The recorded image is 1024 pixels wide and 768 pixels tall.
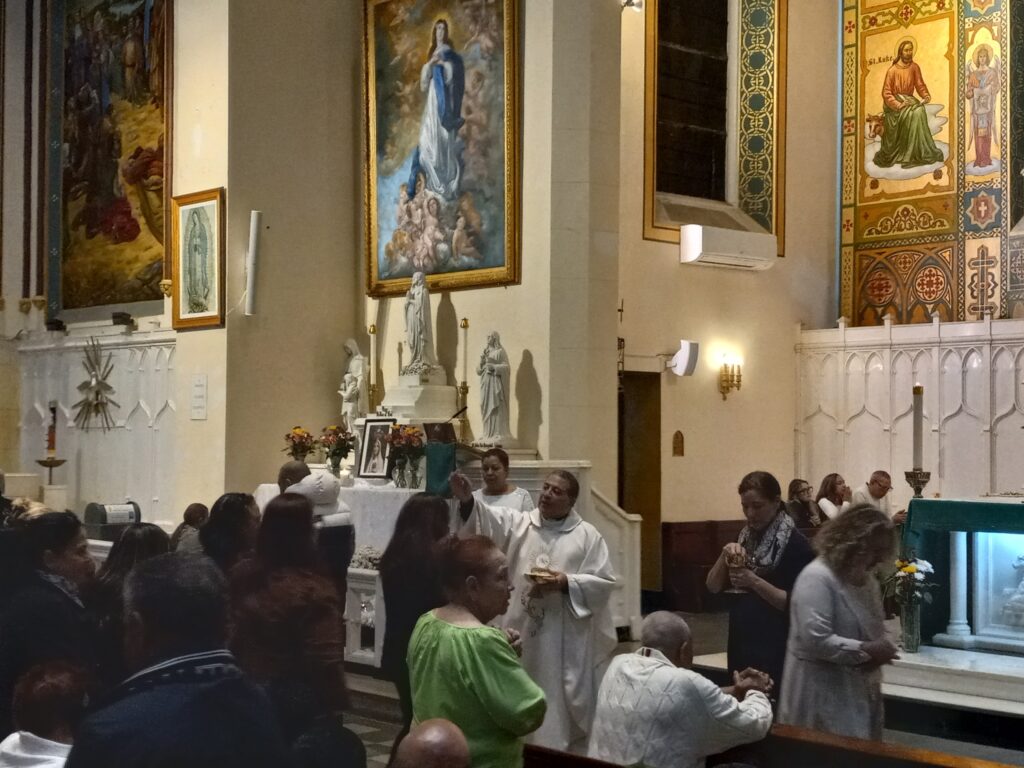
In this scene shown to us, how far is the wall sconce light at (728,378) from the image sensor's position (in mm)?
14609

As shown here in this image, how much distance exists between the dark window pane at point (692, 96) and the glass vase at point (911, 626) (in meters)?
6.93

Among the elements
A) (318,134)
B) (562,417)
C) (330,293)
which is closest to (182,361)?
(330,293)

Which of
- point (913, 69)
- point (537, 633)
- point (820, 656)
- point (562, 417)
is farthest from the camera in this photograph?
point (913, 69)

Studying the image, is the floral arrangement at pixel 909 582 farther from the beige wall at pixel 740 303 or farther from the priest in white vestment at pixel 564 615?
the beige wall at pixel 740 303

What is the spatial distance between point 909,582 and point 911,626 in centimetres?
44

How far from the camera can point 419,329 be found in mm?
12102

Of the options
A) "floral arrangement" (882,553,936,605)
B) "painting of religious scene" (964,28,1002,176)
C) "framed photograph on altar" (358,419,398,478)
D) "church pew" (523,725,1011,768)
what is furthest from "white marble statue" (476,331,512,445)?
"church pew" (523,725,1011,768)

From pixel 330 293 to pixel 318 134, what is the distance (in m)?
1.56

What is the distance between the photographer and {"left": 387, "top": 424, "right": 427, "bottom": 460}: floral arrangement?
10.5 m

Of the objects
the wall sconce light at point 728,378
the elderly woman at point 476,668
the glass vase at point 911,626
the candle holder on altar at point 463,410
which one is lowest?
the glass vase at point 911,626

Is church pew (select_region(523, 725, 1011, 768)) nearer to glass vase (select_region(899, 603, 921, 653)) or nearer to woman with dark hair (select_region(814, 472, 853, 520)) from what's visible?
glass vase (select_region(899, 603, 921, 653))

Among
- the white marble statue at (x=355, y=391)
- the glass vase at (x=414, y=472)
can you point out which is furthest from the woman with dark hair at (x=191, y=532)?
the white marble statue at (x=355, y=391)

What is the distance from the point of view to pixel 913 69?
15453mm

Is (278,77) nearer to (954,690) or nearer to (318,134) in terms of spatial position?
(318,134)
